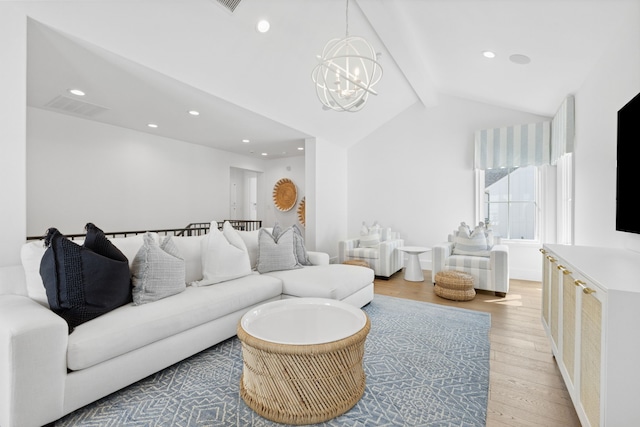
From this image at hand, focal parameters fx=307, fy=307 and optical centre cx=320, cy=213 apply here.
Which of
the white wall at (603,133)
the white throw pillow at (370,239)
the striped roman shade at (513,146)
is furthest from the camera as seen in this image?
the white throw pillow at (370,239)

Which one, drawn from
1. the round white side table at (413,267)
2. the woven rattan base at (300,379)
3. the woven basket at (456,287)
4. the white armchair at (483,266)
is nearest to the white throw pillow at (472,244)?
the white armchair at (483,266)

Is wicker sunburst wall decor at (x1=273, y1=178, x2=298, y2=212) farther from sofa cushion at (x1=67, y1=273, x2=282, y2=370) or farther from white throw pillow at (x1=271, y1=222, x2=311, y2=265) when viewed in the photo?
sofa cushion at (x1=67, y1=273, x2=282, y2=370)

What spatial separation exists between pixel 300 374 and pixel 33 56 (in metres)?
3.54

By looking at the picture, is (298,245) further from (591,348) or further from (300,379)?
(591,348)

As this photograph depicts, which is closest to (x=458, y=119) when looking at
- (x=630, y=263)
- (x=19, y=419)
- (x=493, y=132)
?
(x=493, y=132)

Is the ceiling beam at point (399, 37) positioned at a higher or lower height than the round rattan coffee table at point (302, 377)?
higher

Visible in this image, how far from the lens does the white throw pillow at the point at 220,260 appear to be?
2779 millimetres

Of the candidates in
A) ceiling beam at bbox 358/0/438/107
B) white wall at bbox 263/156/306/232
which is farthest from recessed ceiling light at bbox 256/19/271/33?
white wall at bbox 263/156/306/232

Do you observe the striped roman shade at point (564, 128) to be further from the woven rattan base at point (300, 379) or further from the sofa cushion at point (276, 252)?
the woven rattan base at point (300, 379)

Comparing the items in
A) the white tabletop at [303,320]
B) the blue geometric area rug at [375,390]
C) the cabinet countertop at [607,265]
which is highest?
the cabinet countertop at [607,265]

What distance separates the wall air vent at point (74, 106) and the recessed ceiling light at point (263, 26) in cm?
261

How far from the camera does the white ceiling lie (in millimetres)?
2502

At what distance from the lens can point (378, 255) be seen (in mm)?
4906

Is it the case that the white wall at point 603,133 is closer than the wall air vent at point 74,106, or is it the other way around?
A: the white wall at point 603,133
